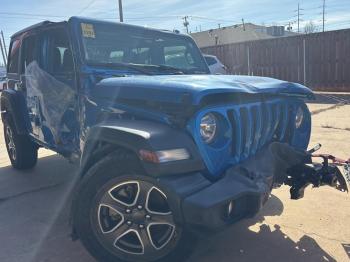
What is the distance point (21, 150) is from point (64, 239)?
2.60m

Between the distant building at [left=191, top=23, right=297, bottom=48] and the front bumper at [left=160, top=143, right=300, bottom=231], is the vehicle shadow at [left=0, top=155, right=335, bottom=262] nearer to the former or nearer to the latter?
the front bumper at [left=160, top=143, right=300, bottom=231]

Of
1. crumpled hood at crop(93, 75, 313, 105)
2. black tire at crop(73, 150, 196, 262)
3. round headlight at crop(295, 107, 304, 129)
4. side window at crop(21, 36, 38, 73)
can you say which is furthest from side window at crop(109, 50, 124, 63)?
round headlight at crop(295, 107, 304, 129)

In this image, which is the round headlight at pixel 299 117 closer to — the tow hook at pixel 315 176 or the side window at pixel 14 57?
the tow hook at pixel 315 176

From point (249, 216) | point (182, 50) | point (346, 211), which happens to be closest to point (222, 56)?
point (182, 50)

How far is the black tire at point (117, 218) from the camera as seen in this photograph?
2768 mm

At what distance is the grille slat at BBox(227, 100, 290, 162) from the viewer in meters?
3.01

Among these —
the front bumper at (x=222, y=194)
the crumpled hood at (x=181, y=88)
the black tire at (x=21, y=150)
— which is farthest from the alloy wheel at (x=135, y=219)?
the black tire at (x=21, y=150)

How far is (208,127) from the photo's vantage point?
2.88m

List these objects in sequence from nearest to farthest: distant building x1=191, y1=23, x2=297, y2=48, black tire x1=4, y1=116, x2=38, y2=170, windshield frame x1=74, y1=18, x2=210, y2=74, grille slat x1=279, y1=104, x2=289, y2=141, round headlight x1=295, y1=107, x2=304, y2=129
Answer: grille slat x1=279, y1=104, x2=289, y2=141 < windshield frame x1=74, y1=18, x2=210, y2=74 < round headlight x1=295, y1=107, x2=304, y2=129 < black tire x1=4, y1=116, x2=38, y2=170 < distant building x1=191, y1=23, x2=297, y2=48

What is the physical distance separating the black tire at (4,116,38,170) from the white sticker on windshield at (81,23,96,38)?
93.9 inches

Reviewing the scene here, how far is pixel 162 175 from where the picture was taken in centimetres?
258

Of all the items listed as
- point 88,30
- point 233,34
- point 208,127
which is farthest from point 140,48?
point 233,34

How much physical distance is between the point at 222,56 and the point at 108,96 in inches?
647

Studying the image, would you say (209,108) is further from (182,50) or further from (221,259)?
(182,50)
